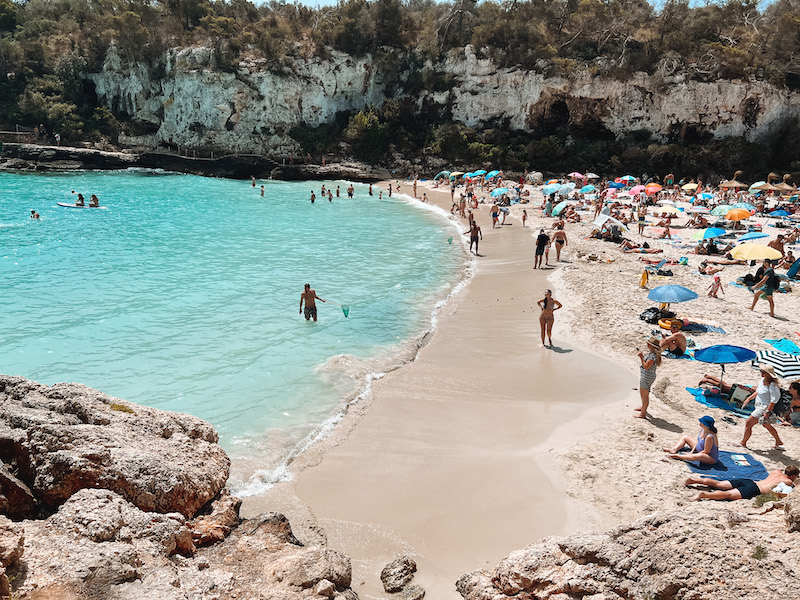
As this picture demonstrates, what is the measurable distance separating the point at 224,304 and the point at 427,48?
41.9m

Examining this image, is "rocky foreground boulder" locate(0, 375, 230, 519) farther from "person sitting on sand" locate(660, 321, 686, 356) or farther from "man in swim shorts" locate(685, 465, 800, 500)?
"person sitting on sand" locate(660, 321, 686, 356)

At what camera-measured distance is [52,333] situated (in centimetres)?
1211

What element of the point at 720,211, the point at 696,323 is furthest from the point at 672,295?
the point at 720,211

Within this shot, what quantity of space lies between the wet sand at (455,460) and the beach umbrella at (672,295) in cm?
223

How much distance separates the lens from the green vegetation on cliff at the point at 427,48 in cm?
4050

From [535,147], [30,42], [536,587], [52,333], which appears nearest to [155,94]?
[30,42]

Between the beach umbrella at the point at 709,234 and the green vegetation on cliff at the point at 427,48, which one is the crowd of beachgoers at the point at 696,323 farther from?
the green vegetation on cliff at the point at 427,48

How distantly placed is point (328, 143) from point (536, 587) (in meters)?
49.6

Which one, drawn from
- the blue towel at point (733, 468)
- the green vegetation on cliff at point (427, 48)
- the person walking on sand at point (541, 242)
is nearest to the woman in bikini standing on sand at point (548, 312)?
the blue towel at point (733, 468)

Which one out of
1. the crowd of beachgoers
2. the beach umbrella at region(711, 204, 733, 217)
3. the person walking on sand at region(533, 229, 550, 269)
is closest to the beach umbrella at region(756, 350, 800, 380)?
the crowd of beachgoers

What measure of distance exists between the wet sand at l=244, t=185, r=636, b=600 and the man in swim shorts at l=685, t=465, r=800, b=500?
4.70 feet

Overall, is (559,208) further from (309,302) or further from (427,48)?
(427,48)

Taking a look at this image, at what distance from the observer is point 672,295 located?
36.3 ft

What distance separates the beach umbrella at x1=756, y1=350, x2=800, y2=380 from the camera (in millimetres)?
7422
